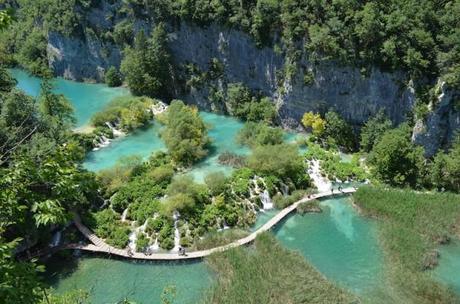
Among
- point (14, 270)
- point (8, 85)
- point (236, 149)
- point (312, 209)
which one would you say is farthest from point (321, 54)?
point (14, 270)

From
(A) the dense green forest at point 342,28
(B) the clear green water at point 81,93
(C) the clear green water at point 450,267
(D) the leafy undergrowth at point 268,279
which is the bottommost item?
(C) the clear green water at point 450,267

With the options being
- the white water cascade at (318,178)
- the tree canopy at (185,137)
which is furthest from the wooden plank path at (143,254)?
the tree canopy at (185,137)

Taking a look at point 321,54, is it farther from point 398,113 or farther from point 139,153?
point 139,153

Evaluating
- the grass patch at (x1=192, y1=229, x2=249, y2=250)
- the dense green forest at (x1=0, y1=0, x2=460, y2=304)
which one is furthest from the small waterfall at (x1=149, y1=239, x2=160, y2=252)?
the grass patch at (x1=192, y1=229, x2=249, y2=250)

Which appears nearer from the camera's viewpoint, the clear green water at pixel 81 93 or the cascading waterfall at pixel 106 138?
the cascading waterfall at pixel 106 138

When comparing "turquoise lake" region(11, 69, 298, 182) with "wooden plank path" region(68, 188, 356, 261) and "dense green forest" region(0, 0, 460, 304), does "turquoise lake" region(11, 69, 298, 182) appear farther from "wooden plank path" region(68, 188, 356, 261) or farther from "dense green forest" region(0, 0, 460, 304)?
"wooden plank path" region(68, 188, 356, 261)

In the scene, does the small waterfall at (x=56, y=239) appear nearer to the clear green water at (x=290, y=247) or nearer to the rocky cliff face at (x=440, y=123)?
the clear green water at (x=290, y=247)

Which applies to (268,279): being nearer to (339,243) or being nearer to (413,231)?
(339,243)
